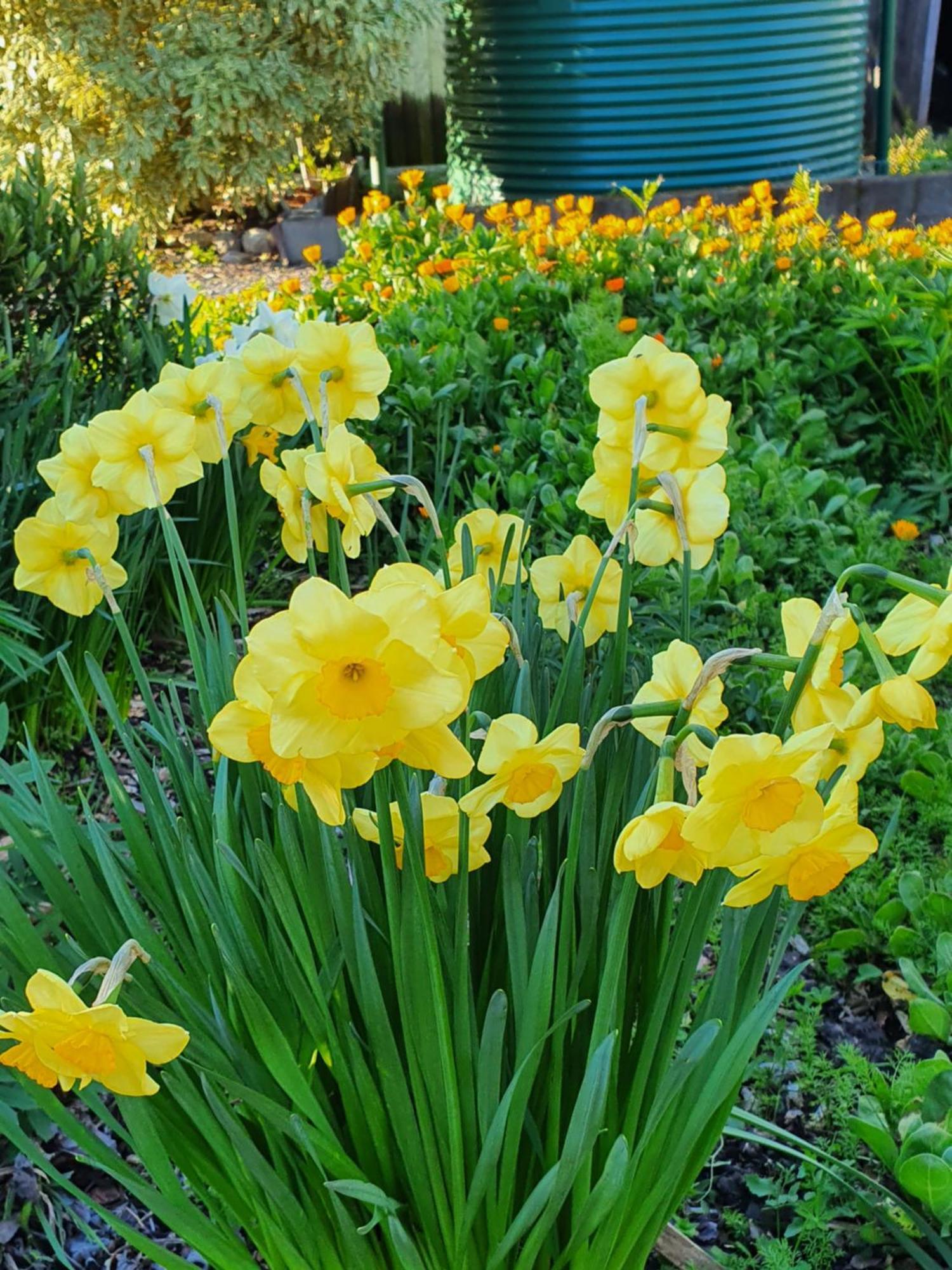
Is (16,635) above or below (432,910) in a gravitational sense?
below

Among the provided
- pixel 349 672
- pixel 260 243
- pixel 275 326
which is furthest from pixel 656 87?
pixel 349 672

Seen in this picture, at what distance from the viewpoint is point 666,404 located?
103cm

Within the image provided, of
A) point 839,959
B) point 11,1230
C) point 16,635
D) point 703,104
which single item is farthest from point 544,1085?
point 703,104

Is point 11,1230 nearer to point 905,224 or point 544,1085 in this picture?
point 544,1085

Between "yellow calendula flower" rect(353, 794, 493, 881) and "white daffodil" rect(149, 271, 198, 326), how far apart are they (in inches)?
79.3

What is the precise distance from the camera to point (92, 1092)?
1.02 meters

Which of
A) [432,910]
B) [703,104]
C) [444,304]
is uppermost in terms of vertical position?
[703,104]

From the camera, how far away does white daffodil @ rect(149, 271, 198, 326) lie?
8.95ft

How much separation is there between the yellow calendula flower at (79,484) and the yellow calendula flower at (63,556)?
12mm

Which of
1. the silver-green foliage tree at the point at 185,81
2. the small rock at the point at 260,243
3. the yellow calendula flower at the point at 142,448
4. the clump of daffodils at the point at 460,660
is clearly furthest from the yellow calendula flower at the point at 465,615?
the small rock at the point at 260,243

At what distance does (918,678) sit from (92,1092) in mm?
731

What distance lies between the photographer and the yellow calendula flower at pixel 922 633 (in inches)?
28.9

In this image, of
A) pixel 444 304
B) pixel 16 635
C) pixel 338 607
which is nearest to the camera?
pixel 338 607

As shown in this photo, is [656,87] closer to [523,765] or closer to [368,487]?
[368,487]
